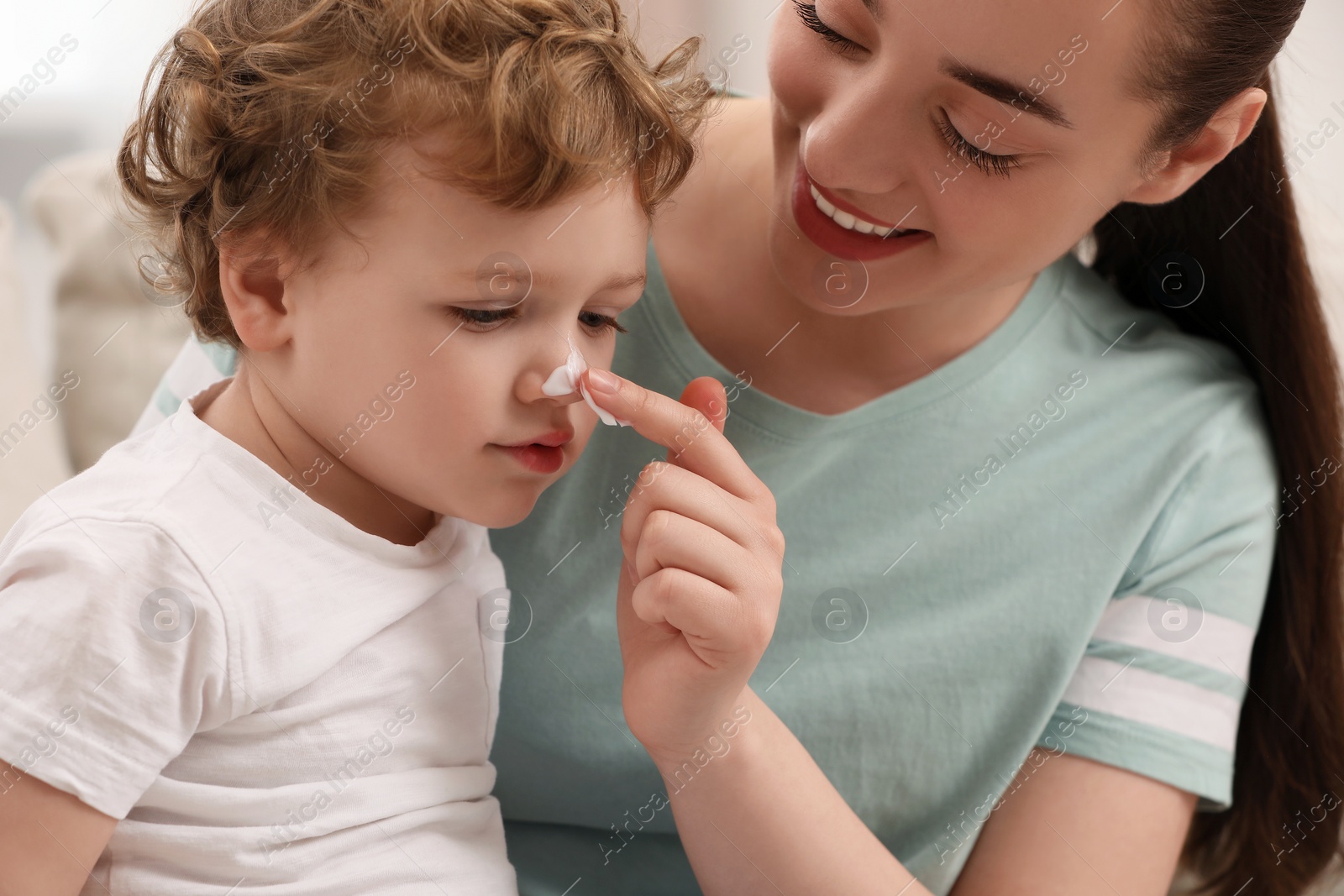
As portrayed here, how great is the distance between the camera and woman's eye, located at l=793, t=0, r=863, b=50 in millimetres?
946

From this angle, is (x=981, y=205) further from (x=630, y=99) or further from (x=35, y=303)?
(x=35, y=303)

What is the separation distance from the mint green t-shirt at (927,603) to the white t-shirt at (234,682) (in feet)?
0.65

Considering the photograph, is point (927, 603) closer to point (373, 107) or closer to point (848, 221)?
point (848, 221)

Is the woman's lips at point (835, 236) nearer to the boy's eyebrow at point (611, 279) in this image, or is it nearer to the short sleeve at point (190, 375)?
the boy's eyebrow at point (611, 279)

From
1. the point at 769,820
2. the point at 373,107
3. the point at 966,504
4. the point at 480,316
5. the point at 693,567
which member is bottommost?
the point at 769,820

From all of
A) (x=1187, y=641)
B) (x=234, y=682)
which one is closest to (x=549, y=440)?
(x=234, y=682)

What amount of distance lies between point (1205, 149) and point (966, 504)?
1.38 ft

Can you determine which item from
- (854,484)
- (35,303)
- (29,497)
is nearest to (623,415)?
(854,484)

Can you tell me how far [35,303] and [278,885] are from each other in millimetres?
1793

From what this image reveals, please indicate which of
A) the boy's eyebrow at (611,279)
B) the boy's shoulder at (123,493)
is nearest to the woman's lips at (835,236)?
the boy's eyebrow at (611,279)

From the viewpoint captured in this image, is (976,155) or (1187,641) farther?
(1187,641)

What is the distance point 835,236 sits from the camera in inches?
40.8

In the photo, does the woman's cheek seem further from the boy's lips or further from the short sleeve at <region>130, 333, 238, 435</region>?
the short sleeve at <region>130, 333, 238, 435</region>

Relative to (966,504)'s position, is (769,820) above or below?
below
